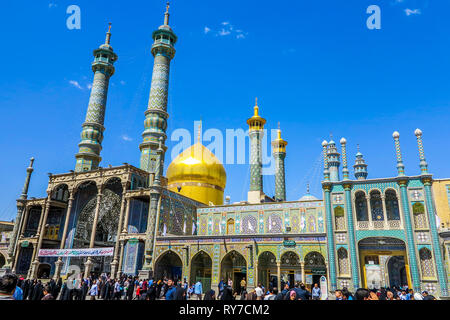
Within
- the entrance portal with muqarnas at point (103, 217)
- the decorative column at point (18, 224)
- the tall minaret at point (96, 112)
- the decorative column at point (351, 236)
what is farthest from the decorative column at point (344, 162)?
the decorative column at point (18, 224)

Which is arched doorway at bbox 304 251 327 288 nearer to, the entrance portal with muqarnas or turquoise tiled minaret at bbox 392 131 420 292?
turquoise tiled minaret at bbox 392 131 420 292

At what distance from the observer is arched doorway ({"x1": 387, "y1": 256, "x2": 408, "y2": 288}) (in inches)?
1214

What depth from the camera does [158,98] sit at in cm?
3706

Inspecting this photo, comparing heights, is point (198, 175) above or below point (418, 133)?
above

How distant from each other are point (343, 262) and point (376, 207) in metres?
4.67

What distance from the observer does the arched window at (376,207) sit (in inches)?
893

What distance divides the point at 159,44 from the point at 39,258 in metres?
25.5

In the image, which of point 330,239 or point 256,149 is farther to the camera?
point 256,149

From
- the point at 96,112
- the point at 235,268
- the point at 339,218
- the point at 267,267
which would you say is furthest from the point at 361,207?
the point at 96,112

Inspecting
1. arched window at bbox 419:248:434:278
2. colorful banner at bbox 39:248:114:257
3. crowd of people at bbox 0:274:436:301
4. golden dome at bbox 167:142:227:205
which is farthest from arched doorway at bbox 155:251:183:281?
arched window at bbox 419:248:434:278

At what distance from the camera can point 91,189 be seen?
32.8 meters

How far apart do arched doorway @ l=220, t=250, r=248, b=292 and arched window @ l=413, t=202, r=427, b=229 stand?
11.9 metres

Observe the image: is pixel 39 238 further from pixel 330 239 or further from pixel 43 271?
pixel 330 239

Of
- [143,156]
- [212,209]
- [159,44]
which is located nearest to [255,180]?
[212,209]
